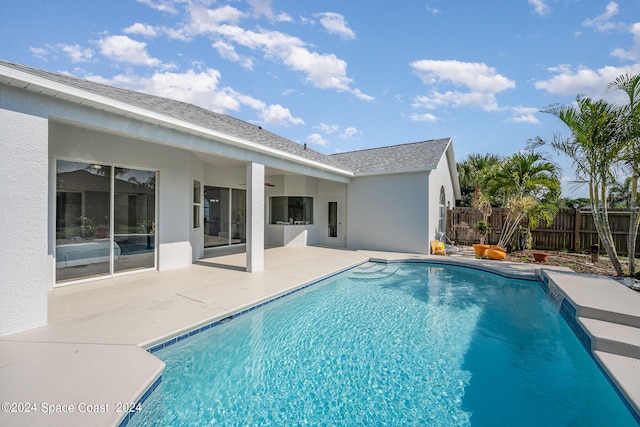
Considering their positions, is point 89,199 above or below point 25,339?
above

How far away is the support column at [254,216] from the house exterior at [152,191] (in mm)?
33

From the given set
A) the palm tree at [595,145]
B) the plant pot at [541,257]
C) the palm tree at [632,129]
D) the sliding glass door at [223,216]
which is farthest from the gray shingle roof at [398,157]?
the sliding glass door at [223,216]

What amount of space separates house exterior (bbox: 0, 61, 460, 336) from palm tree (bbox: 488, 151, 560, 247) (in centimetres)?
312

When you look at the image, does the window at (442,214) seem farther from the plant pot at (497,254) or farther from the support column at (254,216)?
the support column at (254,216)

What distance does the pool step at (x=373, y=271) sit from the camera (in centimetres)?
970

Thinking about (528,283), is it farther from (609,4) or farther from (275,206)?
(275,206)

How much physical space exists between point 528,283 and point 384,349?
23.3 ft

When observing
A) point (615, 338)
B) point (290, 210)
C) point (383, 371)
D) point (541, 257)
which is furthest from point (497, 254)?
point (383, 371)

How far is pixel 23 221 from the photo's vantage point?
4391 millimetres

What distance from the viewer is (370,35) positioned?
11.4 metres

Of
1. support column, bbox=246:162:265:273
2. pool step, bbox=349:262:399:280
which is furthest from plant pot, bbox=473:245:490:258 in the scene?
support column, bbox=246:162:265:273

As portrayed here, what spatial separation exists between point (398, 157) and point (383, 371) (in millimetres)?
12719

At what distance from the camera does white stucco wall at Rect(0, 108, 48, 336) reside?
422 centimetres

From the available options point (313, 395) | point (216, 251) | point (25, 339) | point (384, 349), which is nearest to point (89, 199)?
point (25, 339)
